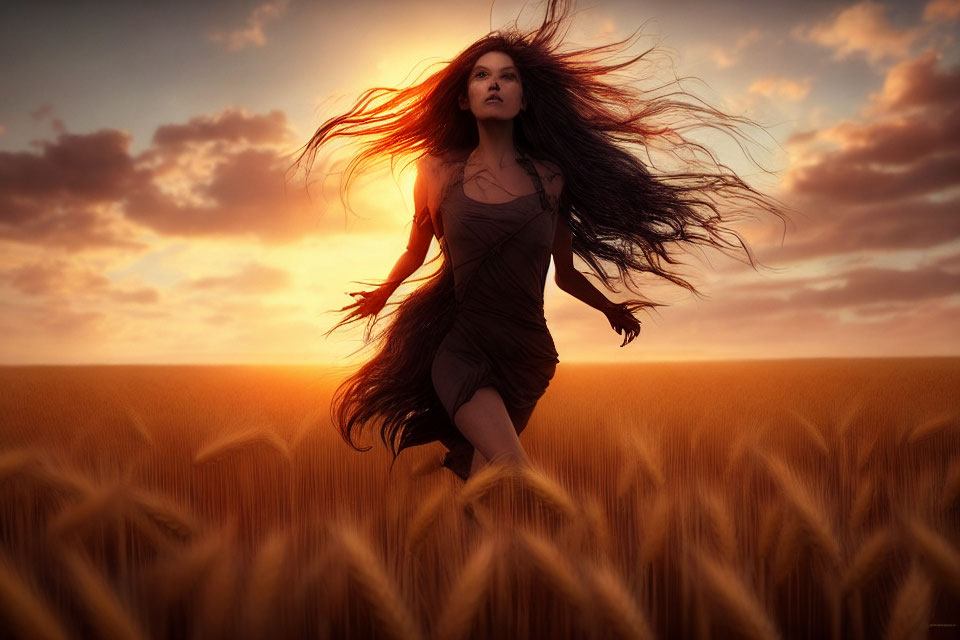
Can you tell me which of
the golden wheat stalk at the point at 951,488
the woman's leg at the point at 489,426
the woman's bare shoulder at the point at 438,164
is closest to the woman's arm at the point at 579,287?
the woman's bare shoulder at the point at 438,164

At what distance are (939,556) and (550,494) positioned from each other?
0.85 metres

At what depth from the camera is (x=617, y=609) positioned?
4.50 ft

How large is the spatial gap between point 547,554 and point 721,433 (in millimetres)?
2527

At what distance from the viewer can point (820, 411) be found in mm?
4676

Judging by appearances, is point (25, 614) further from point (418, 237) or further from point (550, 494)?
point (418, 237)

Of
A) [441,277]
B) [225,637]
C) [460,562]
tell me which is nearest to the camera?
[225,637]

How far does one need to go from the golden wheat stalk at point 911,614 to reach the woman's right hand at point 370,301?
6.89ft

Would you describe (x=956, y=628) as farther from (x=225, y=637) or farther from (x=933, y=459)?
(x=933, y=459)

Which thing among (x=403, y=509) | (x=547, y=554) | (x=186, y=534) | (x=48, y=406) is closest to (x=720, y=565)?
(x=547, y=554)

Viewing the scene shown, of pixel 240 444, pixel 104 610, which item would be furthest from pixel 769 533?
pixel 240 444

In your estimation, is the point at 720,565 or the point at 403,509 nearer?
the point at 720,565

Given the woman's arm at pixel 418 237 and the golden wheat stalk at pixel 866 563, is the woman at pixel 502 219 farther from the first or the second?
the golden wheat stalk at pixel 866 563

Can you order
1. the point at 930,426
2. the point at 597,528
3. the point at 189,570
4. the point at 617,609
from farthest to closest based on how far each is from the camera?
the point at 930,426
the point at 597,528
the point at 189,570
the point at 617,609

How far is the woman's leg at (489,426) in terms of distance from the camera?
8.14 ft
